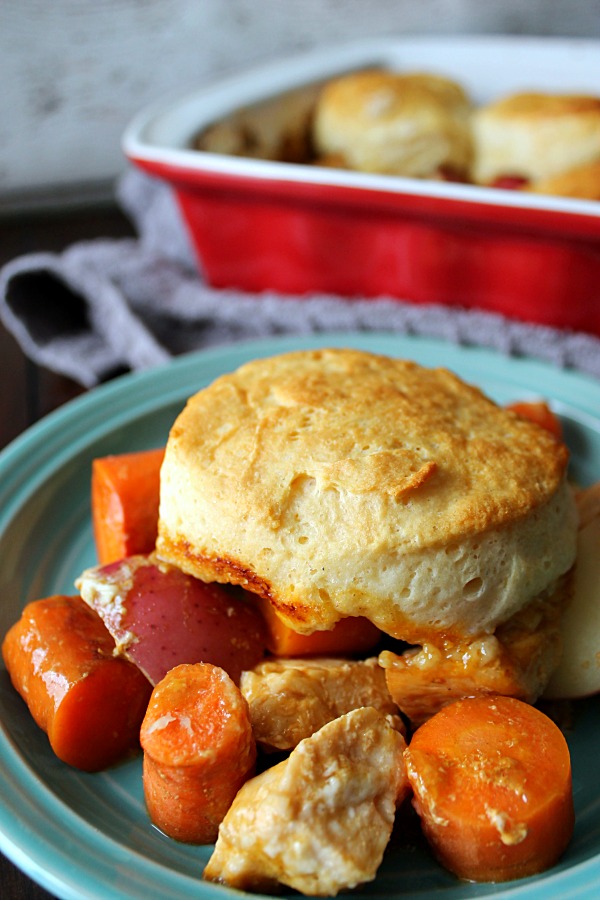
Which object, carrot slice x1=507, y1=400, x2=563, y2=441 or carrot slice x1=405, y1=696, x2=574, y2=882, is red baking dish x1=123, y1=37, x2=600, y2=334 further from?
carrot slice x1=405, y1=696, x2=574, y2=882

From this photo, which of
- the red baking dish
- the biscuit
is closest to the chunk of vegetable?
the red baking dish

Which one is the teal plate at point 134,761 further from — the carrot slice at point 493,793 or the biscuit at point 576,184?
the biscuit at point 576,184

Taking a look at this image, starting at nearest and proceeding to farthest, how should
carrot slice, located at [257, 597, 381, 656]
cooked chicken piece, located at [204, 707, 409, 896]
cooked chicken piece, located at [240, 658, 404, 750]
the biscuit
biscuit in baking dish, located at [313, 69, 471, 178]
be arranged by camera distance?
cooked chicken piece, located at [204, 707, 409, 896] < cooked chicken piece, located at [240, 658, 404, 750] < carrot slice, located at [257, 597, 381, 656] < the biscuit < biscuit in baking dish, located at [313, 69, 471, 178]

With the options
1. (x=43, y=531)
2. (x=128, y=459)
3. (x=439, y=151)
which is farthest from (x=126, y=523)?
(x=439, y=151)

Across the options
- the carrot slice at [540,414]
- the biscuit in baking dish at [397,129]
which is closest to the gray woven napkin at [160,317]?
the carrot slice at [540,414]

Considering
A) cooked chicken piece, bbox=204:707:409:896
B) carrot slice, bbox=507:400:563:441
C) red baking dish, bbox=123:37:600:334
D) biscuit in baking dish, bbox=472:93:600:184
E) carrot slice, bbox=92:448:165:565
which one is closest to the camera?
cooked chicken piece, bbox=204:707:409:896
